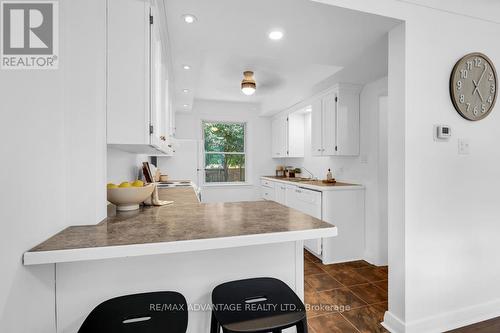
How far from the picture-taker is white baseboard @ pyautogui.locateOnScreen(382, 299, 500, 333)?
1773 mm

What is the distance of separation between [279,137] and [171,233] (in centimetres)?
433

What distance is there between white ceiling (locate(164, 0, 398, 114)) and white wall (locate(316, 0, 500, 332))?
0.71 feet

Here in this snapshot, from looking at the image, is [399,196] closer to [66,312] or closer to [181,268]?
[181,268]

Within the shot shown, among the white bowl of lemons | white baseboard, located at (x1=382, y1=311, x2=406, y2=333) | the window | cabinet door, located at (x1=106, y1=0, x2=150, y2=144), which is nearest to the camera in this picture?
cabinet door, located at (x1=106, y1=0, x2=150, y2=144)

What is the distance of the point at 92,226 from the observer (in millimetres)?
1087

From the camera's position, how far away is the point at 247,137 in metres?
5.50

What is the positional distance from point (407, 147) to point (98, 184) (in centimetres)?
194

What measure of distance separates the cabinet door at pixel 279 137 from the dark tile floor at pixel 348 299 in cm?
240

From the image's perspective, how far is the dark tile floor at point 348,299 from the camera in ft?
6.20

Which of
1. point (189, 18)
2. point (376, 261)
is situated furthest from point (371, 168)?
point (189, 18)

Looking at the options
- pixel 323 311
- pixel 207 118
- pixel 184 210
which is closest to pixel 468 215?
pixel 323 311

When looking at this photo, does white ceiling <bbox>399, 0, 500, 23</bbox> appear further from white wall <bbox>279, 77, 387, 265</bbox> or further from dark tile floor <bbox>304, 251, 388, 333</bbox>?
dark tile floor <bbox>304, 251, 388, 333</bbox>

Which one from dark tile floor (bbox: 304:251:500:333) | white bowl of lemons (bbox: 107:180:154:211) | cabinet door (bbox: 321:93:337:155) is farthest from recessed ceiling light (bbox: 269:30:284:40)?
dark tile floor (bbox: 304:251:500:333)

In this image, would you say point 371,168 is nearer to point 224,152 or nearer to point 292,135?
point 292,135
